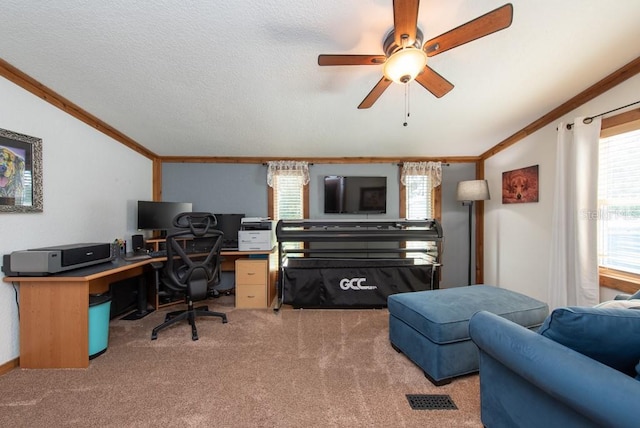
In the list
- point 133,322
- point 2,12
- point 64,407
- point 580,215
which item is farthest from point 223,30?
point 580,215

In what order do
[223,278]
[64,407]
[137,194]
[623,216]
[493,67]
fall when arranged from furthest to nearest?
[223,278], [137,194], [623,216], [493,67], [64,407]

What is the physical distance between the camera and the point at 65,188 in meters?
2.35

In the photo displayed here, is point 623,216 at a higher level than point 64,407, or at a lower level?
higher

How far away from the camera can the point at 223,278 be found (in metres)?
3.81

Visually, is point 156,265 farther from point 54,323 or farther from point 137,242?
point 54,323

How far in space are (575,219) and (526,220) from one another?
758 mm

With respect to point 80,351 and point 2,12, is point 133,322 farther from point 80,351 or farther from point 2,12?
point 2,12

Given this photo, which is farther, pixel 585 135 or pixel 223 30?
pixel 585 135

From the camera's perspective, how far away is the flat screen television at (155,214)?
3.18 meters

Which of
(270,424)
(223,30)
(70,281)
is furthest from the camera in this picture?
(70,281)

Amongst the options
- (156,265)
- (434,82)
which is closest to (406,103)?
(434,82)

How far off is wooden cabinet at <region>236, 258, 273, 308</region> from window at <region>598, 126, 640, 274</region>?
3.41 m

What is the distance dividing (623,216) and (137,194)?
5190 millimetres

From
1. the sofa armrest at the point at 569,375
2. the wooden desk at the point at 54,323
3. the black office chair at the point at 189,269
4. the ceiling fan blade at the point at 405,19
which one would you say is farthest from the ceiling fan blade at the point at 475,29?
the wooden desk at the point at 54,323
